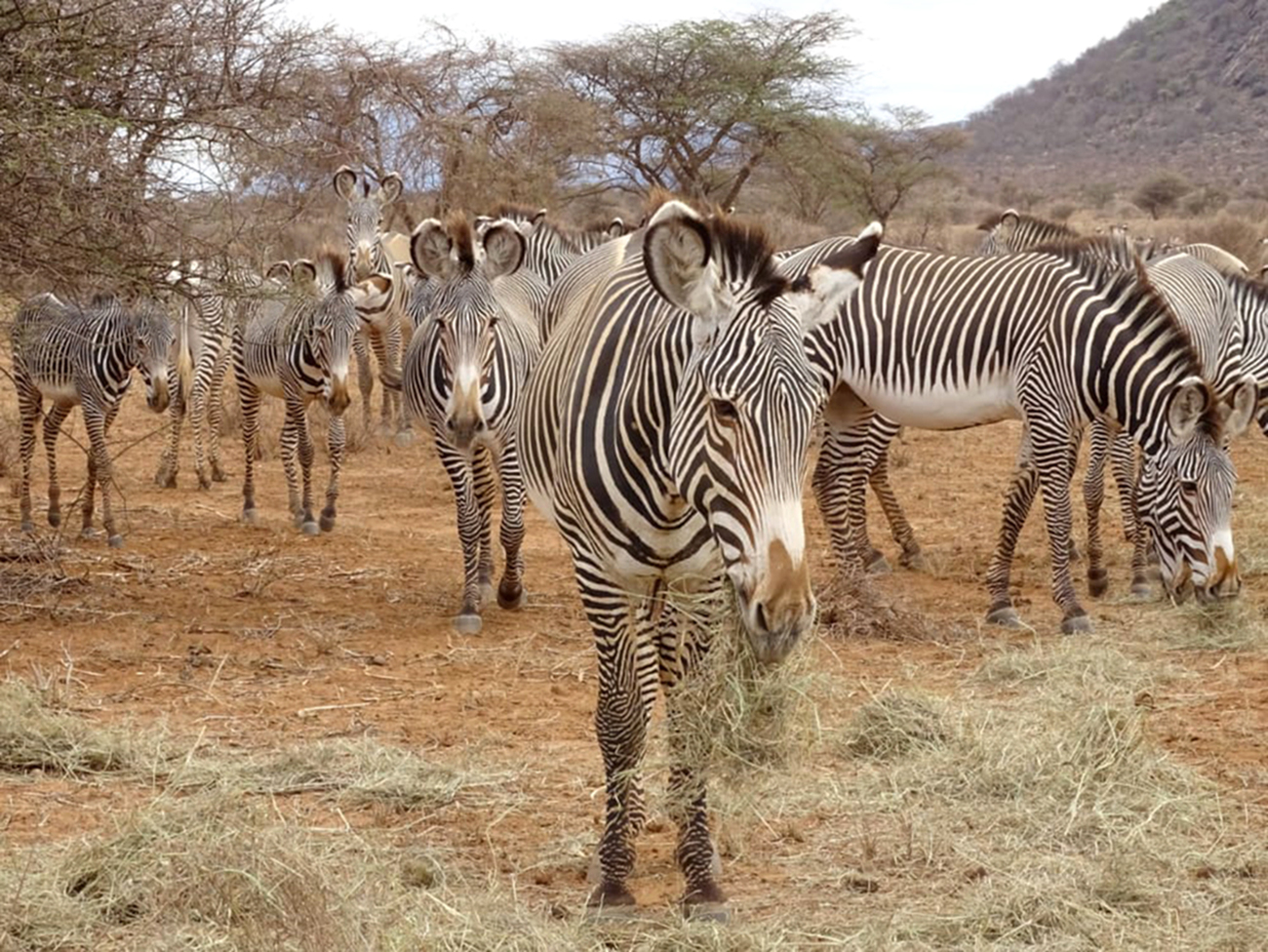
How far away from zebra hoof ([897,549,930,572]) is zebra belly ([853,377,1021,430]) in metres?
1.32

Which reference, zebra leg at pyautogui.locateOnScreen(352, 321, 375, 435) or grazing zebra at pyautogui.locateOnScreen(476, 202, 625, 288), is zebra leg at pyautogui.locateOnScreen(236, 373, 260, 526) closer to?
grazing zebra at pyautogui.locateOnScreen(476, 202, 625, 288)

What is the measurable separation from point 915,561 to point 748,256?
6.78 m

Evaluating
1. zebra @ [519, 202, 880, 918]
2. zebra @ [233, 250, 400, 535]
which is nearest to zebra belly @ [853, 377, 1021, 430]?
zebra @ [233, 250, 400, 535]

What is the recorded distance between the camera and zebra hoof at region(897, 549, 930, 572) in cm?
1042

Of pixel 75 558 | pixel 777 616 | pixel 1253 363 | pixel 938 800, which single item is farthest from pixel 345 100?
pixel 777 616

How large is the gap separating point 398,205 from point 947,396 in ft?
43.6

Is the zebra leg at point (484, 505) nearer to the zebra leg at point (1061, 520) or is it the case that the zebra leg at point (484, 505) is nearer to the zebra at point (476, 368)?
the zebra at point (476, 368)

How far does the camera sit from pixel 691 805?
171 inches

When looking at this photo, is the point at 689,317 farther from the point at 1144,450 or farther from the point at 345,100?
the point at 345,100

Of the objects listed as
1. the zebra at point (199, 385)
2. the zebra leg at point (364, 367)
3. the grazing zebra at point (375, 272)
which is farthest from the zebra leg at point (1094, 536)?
the zebra leg at point (364, 367)

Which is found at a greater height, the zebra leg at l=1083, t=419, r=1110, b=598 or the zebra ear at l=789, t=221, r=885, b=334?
the zebra ear at l=789, t=221, r=885, b=334

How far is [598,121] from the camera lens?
76.4ft

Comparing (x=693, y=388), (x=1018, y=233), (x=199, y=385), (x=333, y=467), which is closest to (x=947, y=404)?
(x=1018, y=233)

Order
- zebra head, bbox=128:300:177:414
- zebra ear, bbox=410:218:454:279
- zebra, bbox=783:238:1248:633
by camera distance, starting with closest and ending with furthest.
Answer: zebra, bbox=783:238:1248:633 → zebra ear, bbox=410:218:454:279 → zebra head, bbox=128:300:177:414
